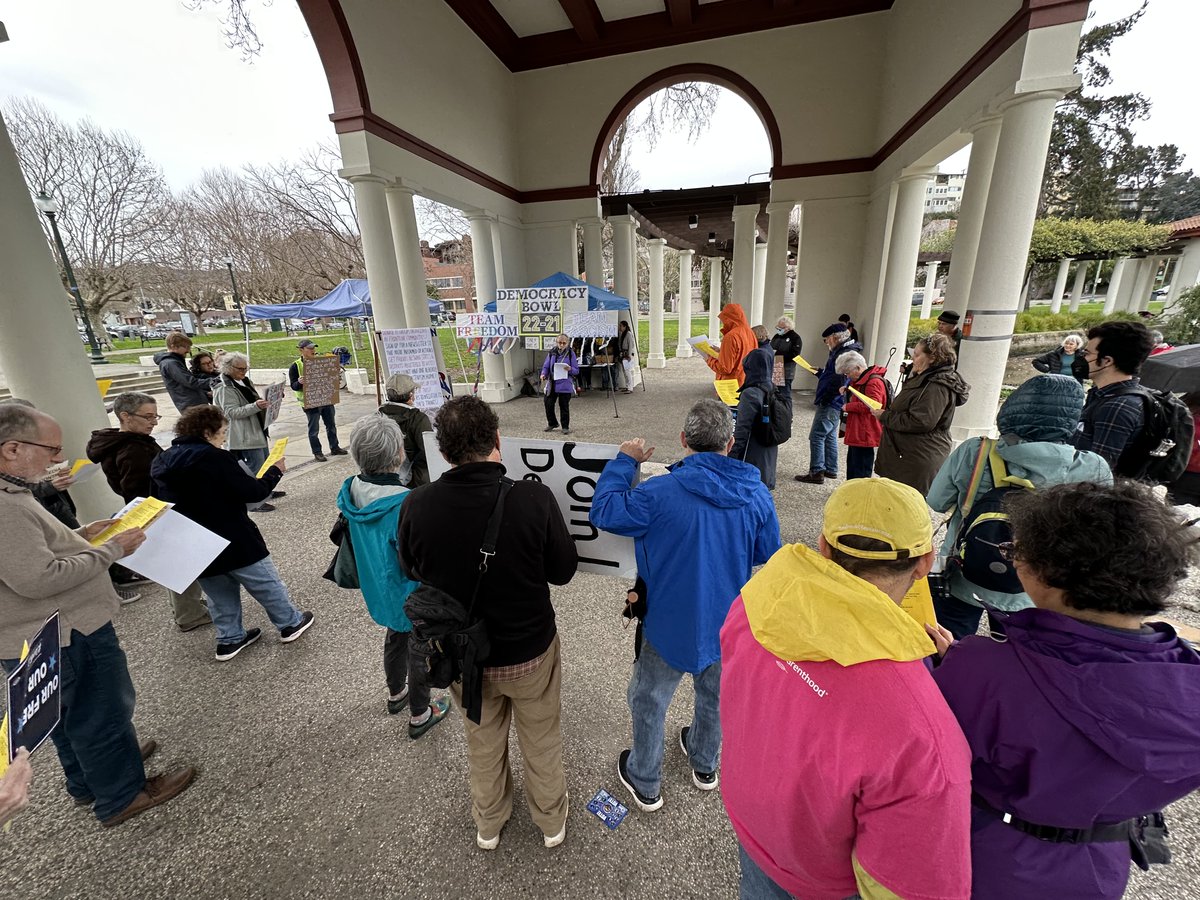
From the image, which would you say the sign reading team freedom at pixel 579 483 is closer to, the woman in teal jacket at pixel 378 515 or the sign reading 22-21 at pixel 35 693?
the woman in teal jacket at pixel 378 515

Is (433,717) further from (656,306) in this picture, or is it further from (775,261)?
(656,306)

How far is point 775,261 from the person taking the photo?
1118cm

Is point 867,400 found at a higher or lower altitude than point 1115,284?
lower

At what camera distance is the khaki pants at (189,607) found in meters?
3.52

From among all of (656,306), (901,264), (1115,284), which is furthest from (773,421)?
(1115,284)

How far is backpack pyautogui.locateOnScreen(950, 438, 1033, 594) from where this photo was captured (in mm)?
2062

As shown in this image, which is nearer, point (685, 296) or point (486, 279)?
point (486, 279)

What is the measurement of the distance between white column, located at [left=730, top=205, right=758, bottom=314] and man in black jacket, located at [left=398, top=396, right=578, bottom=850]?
12208 mm

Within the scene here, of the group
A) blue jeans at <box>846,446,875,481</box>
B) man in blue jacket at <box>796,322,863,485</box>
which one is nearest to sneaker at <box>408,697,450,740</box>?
blue jeans at <box>846,446,875,481</box>

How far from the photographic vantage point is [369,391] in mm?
13461

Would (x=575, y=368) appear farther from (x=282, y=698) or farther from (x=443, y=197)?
(x=282, y=698)

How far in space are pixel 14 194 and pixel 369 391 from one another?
9932 mm

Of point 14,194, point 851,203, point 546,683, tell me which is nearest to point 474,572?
point 546,683

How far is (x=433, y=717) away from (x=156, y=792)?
4.08ft
